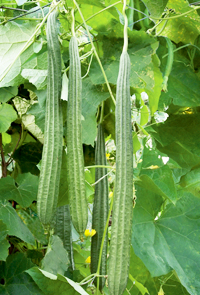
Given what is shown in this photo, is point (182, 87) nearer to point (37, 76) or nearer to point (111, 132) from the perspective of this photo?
point (111, 132)

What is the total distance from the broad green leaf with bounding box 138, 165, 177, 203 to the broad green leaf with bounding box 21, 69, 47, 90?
0.43 meters

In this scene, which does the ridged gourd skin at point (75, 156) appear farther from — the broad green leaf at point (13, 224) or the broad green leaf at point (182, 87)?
the broad green leaf at point (182, 87)

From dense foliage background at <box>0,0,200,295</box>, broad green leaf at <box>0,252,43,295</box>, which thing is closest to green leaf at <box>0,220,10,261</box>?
dense foliage background at <box>0,0,200,295</box>

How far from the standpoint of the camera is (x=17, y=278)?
105cm

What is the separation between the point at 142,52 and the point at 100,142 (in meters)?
0.30

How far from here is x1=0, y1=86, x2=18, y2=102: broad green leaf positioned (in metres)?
1.11

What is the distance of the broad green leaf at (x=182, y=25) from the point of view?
3.59ft

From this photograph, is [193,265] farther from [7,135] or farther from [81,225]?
[7,135]

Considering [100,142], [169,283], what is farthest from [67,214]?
[169,283]

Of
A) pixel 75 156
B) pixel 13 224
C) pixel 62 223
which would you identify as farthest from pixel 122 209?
pixel 13 224

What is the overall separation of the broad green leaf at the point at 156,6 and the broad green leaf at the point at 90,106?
30 cm

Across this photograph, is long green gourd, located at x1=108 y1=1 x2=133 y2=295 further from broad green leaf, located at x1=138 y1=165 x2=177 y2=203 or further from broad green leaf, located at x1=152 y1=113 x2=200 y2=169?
broad green leaf, located at x1=152 y1=113 x2=200 y2=169

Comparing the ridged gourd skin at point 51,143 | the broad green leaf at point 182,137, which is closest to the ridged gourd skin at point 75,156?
the ridged gourd skin at point 51,143

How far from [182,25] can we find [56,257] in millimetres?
888
